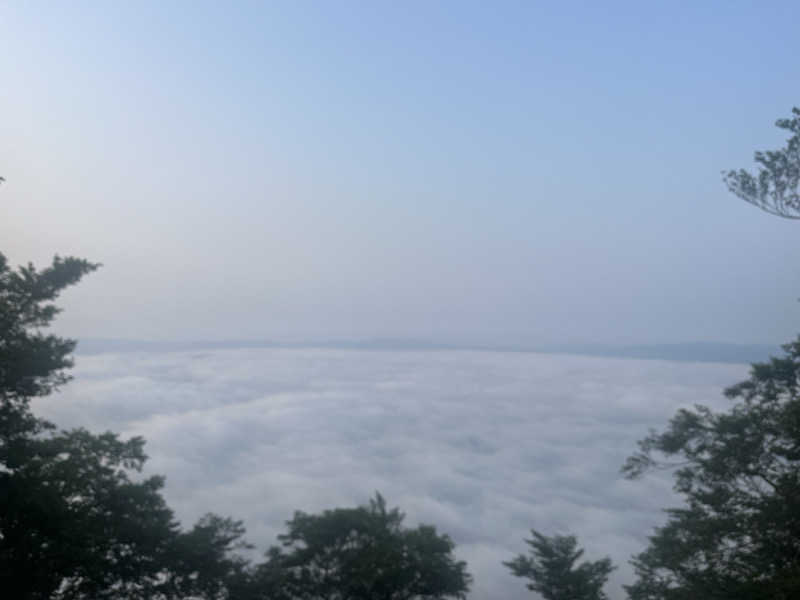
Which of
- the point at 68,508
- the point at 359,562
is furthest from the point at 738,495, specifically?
the point at 68,508

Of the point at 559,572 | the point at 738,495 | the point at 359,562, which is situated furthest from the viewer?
the point at 559,572

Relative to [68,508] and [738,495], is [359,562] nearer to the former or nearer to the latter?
[68,508]

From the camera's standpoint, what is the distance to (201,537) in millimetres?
15742

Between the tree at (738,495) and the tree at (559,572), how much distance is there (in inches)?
332

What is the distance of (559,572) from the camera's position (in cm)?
2116

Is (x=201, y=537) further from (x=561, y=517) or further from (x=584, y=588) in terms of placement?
(x=561, y=517)

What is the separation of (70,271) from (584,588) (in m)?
20.7

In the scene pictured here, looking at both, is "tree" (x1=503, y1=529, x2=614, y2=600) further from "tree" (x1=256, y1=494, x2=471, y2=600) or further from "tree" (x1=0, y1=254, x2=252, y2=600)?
"tree" (x1=0, y1=254, x2=252, y2=600)

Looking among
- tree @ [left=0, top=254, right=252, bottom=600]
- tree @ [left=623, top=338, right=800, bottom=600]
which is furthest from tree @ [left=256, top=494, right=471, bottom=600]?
tree @ [left=623, top=338, right=800, bottom=600]

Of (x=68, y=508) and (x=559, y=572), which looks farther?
(x=559, y=572)

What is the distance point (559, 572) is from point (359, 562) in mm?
8409

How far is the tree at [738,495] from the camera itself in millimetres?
9391

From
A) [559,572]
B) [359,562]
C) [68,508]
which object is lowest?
[559,572]

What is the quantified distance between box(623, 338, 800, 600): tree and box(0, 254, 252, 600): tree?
11.9m
